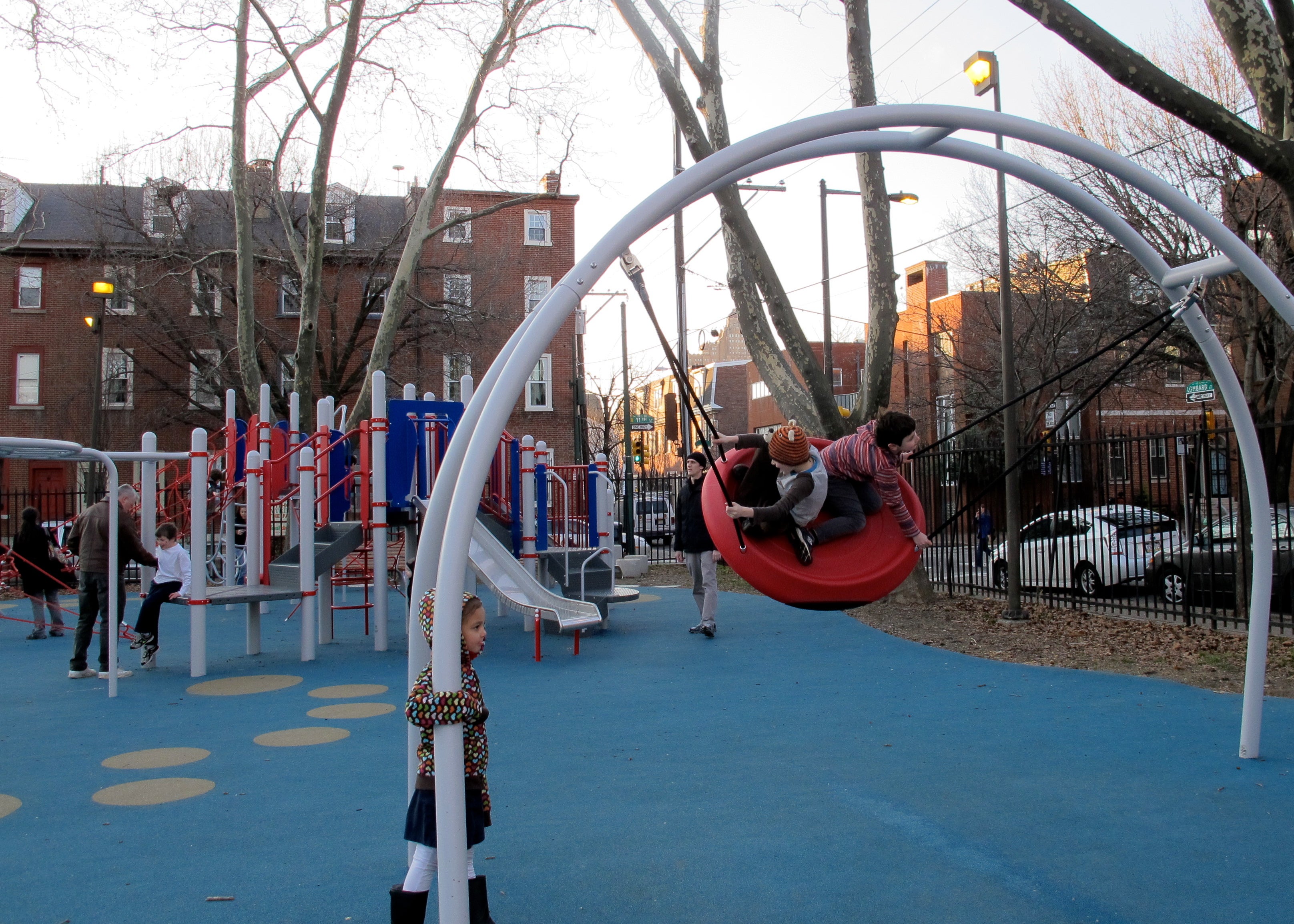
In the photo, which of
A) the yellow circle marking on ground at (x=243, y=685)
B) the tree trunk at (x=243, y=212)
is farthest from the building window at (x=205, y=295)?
the yellow circle marking on ground at (x=243, y=685)

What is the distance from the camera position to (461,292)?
95.0ft

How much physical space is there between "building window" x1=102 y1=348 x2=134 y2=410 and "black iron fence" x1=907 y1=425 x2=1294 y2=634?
A: 24.5m

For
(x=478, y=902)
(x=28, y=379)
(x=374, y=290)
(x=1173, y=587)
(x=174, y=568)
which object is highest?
(x=374, y=290)

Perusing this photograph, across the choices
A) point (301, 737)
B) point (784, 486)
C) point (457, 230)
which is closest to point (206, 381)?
point (457, 230)

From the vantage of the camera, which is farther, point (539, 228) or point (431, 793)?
point (539, 228)

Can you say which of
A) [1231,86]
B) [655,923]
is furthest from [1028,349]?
[655,923]

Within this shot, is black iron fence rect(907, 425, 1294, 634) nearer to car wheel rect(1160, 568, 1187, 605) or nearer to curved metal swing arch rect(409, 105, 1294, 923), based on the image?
car wheel rect(1160, 568, 1187, 605)

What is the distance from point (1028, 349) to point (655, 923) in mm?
23611

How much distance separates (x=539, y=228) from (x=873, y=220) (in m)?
23.0

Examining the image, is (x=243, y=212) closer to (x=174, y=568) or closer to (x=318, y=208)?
(x=318, y=208)

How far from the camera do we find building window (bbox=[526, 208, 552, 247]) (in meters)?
33.6

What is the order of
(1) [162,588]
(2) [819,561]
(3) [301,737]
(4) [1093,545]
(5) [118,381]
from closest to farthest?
(2) [819,561] → (3) [301,737] → (1) [162,588] → (4) [1093,545] → (5) [118,381]

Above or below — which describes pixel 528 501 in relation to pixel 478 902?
above

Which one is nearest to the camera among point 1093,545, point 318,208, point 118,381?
point 1093,545
